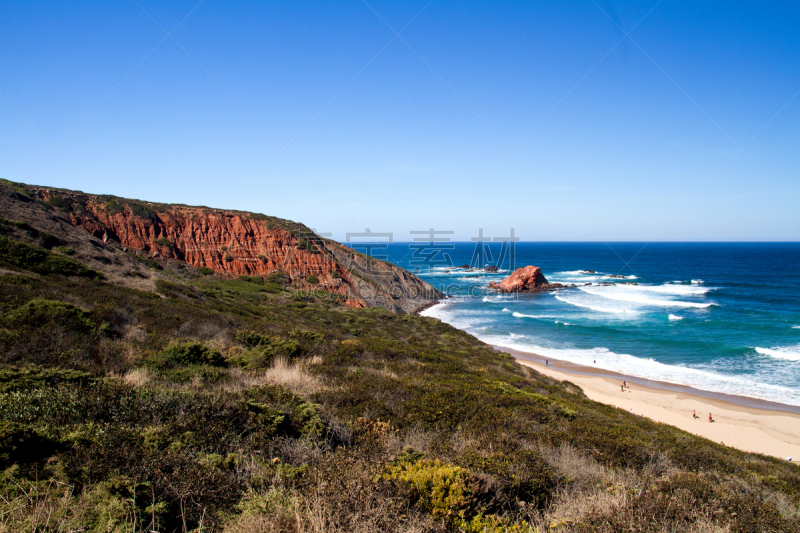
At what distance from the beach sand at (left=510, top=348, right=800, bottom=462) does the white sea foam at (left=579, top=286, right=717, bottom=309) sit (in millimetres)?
29335

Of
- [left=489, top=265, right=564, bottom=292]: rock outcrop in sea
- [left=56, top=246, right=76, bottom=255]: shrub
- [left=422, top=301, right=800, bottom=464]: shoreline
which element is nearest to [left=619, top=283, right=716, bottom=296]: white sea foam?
[left=489, top=265, right=564, bottom=292]: rock outcrop in sea

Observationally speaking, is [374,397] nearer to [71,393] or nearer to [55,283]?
[71,393]

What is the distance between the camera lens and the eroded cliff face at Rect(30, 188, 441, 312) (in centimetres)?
3466

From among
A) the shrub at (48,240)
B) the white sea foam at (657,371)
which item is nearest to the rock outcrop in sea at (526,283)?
the white sea foam at (657,371)

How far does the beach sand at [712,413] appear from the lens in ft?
54.0

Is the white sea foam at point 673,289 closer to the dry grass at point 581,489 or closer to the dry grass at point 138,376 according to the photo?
the dry grass at point 581,489

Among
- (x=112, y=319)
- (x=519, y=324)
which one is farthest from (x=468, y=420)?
(x=519, y=324)

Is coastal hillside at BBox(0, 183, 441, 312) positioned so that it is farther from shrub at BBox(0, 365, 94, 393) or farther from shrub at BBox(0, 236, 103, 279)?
shrub at BBox(0, 365, 94, 393)

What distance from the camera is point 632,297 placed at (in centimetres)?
5353

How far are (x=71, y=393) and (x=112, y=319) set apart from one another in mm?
5509

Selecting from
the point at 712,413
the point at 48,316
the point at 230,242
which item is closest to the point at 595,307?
the point at 712,413

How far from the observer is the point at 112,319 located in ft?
29.6

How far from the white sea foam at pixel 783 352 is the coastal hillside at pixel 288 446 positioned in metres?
28.4

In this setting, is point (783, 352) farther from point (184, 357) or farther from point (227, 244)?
point (227, 244)
